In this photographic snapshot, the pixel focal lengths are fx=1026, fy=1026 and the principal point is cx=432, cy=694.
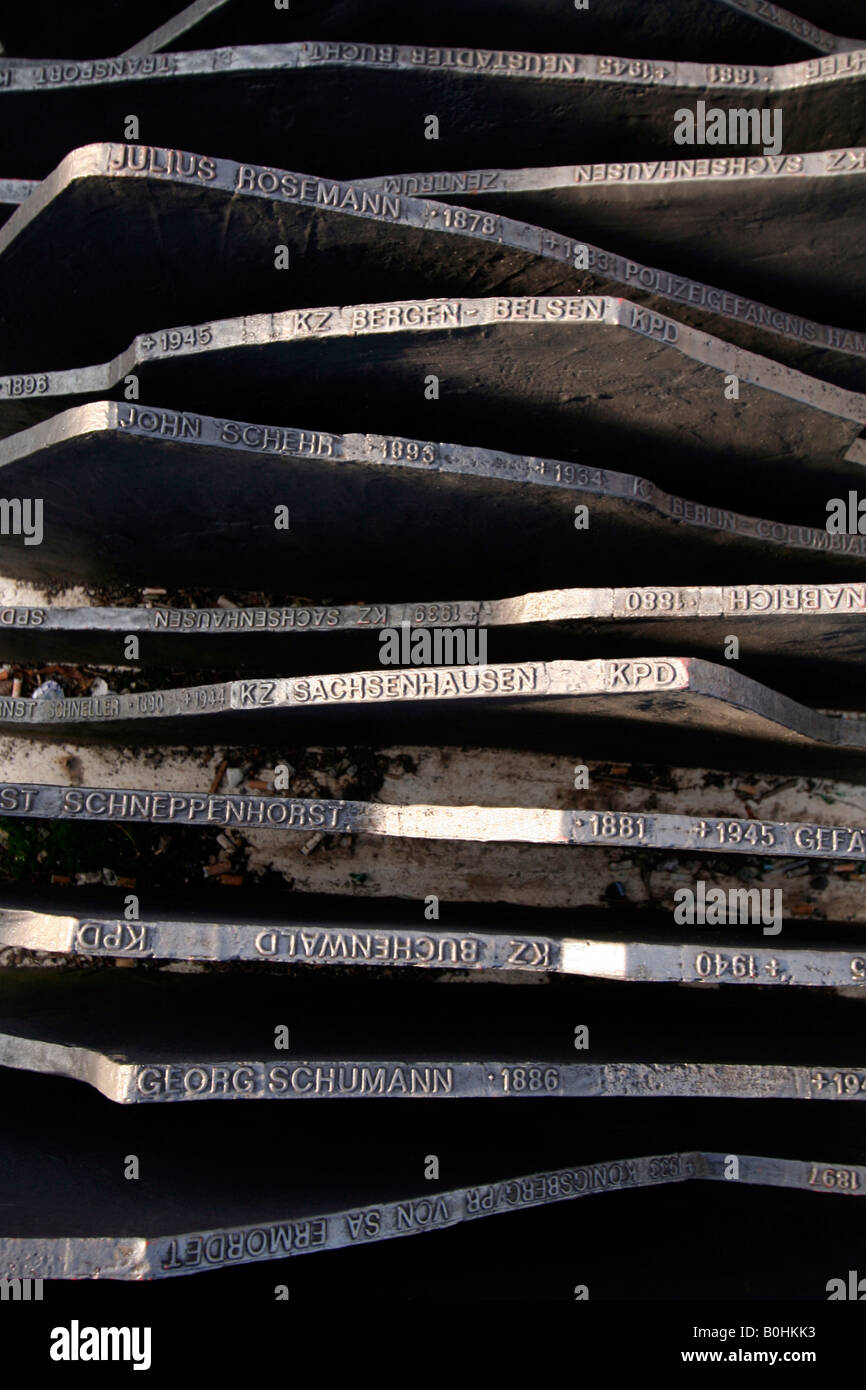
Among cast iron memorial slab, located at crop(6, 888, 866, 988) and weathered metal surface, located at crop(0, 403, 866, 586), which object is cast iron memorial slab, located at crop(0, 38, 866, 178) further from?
cast iron memorial slab, located at crop(6, 888, 866, 988)

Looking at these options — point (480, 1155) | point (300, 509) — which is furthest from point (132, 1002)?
point (300, 509)

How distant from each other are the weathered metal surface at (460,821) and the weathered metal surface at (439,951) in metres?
0.30

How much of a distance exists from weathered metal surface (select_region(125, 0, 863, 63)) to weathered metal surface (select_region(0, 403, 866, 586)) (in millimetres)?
1677

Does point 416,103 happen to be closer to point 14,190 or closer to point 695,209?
point 695,209

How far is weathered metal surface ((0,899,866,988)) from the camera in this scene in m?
2.87

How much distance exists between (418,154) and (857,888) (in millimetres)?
3944

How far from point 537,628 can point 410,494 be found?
0.65 m

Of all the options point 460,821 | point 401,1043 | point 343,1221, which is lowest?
point 343,1221

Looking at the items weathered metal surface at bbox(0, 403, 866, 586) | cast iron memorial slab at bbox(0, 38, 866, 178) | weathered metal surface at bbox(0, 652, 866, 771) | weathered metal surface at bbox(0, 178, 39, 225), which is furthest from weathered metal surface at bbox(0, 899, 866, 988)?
cast iron memorial slab at bbox(0, 38, 866, 178)

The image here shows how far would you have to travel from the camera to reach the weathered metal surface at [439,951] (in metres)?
2.87

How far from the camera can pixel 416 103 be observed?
3.94 meters

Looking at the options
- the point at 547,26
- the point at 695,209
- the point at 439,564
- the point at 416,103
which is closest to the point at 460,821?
the point at 439,564

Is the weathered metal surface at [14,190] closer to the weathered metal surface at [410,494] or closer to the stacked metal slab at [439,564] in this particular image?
the stacked metal slab at [439,564]

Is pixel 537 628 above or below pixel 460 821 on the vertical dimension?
above
